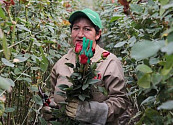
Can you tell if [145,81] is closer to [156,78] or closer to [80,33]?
[156,78]

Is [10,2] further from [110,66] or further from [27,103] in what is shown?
[27,103]

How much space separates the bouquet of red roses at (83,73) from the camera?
3.77 ft

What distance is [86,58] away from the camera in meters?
1.14

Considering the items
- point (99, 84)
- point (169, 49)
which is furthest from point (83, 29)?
point (169, 49)

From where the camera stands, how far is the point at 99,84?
1.46m

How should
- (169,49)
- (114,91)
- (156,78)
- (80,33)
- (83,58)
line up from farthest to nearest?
1. (80,33)
2. (114,91)
3. (83,58)
4. (156,78)
5. (169,49)

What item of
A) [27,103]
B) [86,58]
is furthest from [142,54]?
[27,103]

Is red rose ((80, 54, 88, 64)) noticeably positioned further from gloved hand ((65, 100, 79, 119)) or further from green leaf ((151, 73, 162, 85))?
green leaf ((151, 73, 162, 85))

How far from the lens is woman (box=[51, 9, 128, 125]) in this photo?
135cm

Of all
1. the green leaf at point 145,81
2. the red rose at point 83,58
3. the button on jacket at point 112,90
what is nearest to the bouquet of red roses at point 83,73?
the red rose at point 83,58

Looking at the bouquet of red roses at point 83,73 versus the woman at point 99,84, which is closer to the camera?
the bouquet of red roses at point 83,73

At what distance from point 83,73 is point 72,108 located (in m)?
0.21

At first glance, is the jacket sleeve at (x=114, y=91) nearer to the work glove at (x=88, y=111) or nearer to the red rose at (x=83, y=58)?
the work glove at (x=88, y=111)

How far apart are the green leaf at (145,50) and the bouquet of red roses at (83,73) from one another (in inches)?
21.5
